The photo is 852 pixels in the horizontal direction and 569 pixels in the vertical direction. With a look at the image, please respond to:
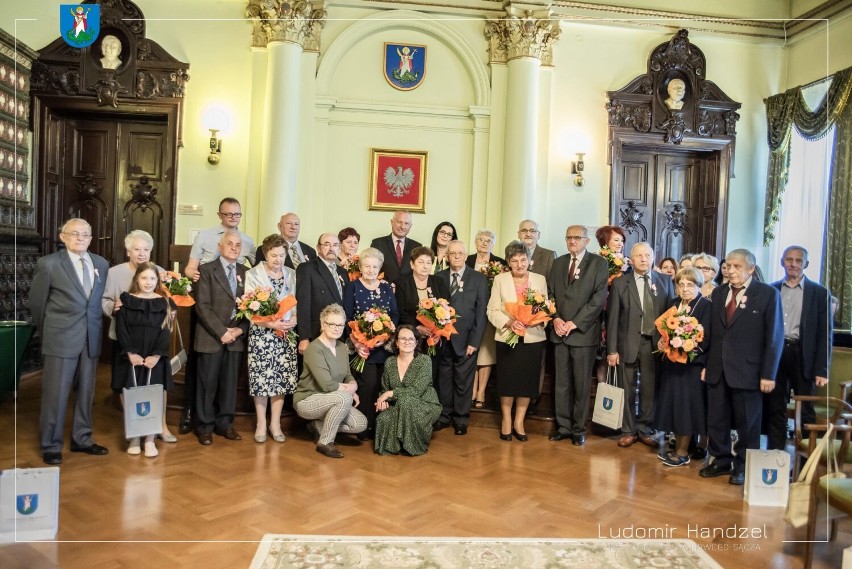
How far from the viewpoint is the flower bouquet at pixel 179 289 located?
4.90 m

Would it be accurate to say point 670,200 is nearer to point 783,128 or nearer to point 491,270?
point 783,128

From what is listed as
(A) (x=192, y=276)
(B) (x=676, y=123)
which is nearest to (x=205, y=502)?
(A) (x=192, y=276)

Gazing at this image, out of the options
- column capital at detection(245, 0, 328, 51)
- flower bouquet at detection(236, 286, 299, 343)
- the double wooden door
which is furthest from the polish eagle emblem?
flower bouquet at detection(236, 286, 299, 343)

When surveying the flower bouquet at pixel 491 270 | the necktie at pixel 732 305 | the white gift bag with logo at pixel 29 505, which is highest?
the flower bouquet at pixel 491 270

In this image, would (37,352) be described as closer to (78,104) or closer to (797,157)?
(78,104)

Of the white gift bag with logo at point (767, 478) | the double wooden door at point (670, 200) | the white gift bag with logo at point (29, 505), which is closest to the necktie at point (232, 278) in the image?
the white gift bag with logo at point (29, 505)

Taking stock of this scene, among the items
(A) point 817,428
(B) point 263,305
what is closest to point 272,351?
(B) point 263,305

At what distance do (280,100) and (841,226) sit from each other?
22.4 feet

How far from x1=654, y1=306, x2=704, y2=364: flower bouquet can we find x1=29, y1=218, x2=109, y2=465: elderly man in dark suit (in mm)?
4238

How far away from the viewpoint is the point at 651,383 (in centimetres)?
539

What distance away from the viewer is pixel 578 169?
27.7ft

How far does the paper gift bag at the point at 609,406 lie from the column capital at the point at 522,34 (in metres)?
4.80

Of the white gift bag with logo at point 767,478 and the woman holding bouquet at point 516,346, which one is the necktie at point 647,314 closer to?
the woman holding bouquet at point 516,346

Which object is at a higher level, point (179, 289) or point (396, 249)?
point (396, 249)
